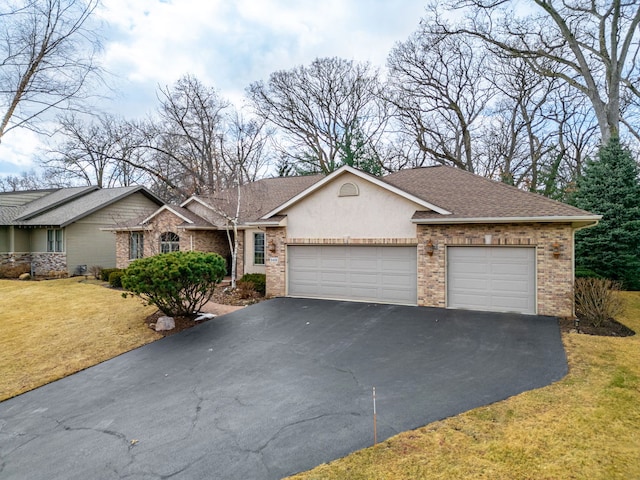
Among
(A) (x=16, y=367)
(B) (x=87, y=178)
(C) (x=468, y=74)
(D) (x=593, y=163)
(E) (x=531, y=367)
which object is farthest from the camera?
(B) (x=87, y=178)

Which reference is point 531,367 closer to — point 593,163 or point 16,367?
point 16,367

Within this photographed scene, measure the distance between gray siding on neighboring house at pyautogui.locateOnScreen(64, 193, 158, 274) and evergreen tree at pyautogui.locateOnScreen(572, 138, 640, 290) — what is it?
24.4m

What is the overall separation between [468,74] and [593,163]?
12.0 m

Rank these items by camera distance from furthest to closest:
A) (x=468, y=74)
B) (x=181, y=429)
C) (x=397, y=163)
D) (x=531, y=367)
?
(x=397, y=163)
(x=468, y=74)
(x=531, y=367)
(x=181, y=429)

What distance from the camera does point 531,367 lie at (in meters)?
6.32

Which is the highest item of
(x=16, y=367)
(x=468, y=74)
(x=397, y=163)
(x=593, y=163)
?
(x=468, y=74)

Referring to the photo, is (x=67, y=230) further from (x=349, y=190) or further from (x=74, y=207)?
(x=349, y=190)

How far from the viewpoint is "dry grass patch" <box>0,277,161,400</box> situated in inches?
293

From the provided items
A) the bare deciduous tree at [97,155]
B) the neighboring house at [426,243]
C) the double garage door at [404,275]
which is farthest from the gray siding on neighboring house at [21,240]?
the double garage door at [404,275]

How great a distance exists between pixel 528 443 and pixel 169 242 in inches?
673

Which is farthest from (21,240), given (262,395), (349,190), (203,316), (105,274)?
(262,395)

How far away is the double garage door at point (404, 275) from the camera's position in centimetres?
1016

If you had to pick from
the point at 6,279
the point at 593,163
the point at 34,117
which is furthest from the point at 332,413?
the point at 6,279

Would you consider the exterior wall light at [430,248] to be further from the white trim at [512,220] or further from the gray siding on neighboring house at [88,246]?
the gray siding on neighboring house at [88,246]
